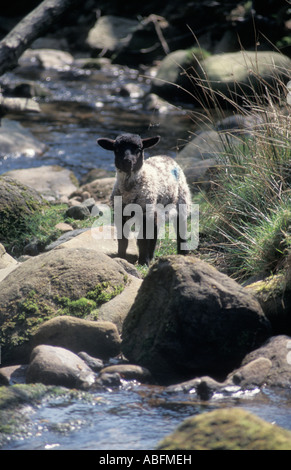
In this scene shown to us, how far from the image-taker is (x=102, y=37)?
896 inches

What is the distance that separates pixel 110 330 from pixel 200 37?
1707 centimetres

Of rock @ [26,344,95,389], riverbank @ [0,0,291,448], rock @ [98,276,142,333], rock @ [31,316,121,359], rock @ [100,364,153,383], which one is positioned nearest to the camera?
riverbank @ [0,0,291,448]

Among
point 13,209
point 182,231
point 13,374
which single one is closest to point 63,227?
point 13,209

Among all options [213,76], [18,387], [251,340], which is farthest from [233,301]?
[213,76]

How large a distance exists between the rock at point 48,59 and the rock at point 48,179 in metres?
11.6

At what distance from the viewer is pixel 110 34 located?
22.9 m

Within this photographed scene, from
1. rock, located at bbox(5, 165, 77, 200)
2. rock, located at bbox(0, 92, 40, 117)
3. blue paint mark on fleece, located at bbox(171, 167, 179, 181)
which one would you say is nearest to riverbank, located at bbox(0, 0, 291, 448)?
blue paint mark on fleece, located at bbox(171, 167, 179, 181)

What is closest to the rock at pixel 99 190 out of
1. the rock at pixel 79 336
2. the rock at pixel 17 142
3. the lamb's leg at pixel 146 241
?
the lamb's leg at pixel 146 241

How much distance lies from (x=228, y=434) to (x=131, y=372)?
1396 mm

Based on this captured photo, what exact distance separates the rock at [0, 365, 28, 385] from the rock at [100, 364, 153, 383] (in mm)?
627

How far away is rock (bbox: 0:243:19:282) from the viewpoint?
21.1 feet

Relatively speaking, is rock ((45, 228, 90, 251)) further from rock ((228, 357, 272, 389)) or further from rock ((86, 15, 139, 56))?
rock ((86, 15, 139, 56))

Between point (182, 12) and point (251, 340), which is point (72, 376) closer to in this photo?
point (251, 340)

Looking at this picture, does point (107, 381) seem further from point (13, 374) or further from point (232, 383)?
point (232, 383)
